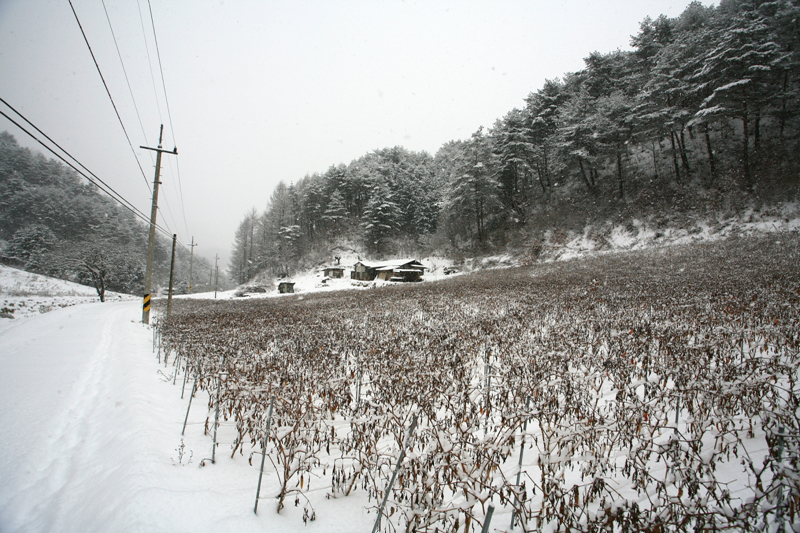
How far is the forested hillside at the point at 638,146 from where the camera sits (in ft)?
75.5

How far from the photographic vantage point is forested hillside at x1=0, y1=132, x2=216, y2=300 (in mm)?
39719

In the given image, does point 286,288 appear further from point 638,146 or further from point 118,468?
point 638,146

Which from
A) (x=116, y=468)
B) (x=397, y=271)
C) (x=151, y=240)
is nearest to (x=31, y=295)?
(x=151, y=240)

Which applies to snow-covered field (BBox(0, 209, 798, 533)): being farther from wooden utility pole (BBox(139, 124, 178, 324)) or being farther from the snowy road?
wooden utility pole (BBox(139, 124, 178, 324))

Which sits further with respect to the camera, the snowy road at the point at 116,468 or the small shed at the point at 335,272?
the small shed at the point at 335,272

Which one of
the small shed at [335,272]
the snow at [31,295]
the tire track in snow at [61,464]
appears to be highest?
the small shed at [335,272]

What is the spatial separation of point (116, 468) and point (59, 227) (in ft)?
235

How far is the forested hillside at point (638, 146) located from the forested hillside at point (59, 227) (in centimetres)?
3027

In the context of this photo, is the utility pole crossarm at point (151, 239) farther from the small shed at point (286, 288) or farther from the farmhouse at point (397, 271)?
the farmhouse at point (397, 271)

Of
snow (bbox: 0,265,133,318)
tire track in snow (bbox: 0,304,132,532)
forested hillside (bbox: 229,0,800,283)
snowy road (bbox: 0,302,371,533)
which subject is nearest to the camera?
snowy road (bbox: 0,302,371,533)

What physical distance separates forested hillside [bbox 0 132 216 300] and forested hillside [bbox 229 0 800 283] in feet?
99.3

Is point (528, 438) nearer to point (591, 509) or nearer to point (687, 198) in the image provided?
point (591, 509)

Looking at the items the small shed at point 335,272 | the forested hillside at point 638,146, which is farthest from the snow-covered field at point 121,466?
the small shed at point 335,272

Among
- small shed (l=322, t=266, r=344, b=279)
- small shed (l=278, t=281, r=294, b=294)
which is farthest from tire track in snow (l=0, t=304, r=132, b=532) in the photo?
small shed (l=322, t=266, r=344, b=279)
